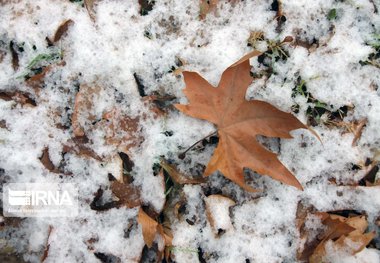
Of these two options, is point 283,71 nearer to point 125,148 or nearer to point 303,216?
point 303,216

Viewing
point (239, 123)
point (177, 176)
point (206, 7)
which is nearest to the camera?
point (239, 123)

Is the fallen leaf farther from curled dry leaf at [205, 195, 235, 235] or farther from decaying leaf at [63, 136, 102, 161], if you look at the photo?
decaying leaf at [63, 136, 102, 161]

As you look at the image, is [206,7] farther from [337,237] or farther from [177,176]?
[337,237]

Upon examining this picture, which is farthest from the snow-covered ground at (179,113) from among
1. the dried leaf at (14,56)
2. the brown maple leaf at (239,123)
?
the brown maple leaf at (239,123)

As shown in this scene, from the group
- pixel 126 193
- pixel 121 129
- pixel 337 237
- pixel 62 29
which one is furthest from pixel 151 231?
pixel 62 29

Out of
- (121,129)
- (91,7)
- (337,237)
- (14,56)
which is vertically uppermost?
(91,7)

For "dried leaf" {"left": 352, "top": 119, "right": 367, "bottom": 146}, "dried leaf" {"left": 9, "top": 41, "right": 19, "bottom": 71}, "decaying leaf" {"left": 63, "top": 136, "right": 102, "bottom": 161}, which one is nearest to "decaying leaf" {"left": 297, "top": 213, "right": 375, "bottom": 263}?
"dried leaf" {"left": 352, "top": 119, "right": 367, "bottom": 146}
